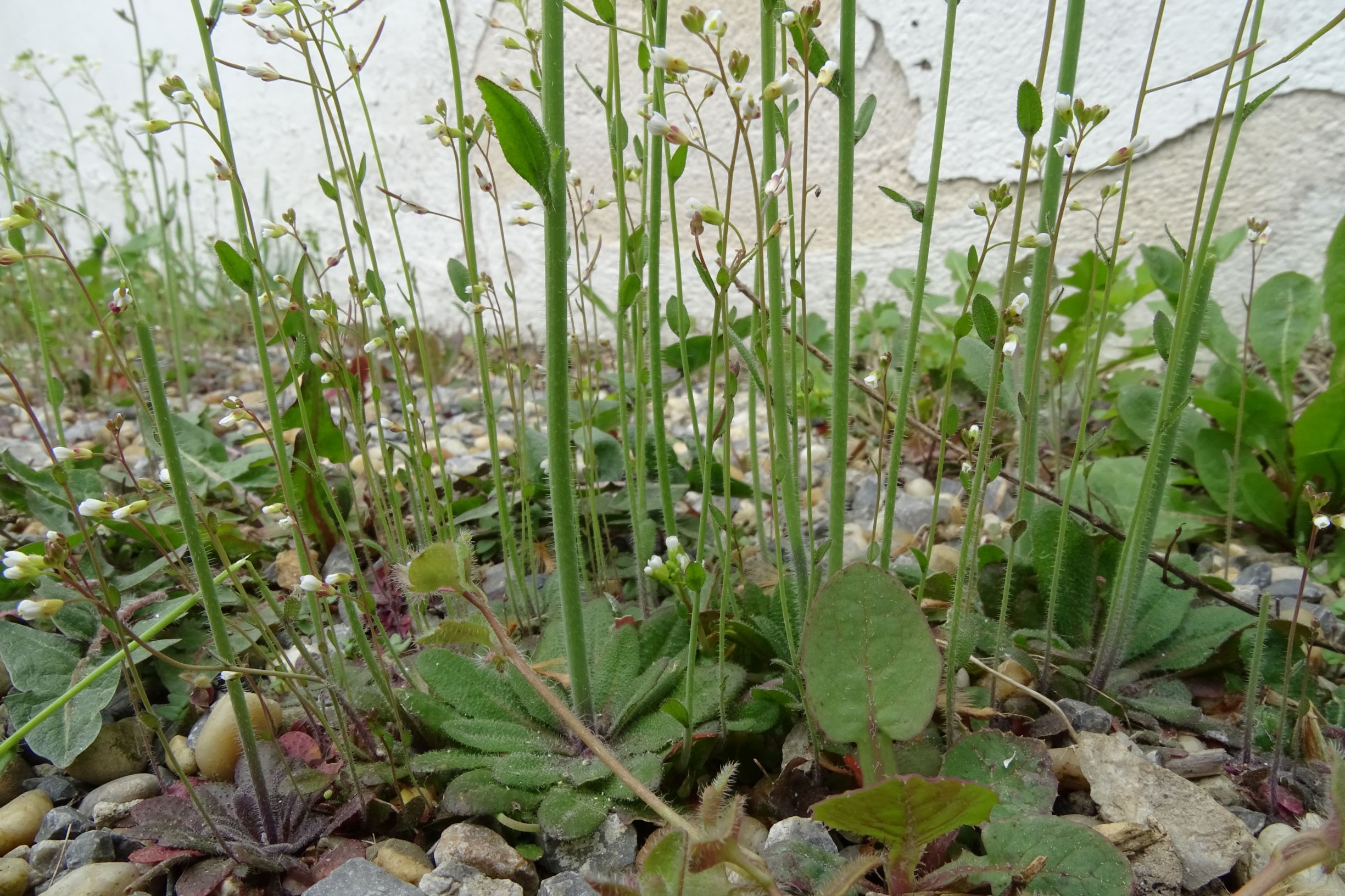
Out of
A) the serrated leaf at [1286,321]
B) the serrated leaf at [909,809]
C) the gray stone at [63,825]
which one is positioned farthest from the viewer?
the serrated leaf at [1286,321]

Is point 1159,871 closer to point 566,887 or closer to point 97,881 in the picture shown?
point 566,887

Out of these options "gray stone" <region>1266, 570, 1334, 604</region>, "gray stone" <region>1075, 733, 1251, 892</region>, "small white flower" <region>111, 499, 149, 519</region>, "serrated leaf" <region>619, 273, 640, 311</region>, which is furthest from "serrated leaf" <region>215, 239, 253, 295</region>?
"gray stone" <region>1266, 570, 1334, 604</region>

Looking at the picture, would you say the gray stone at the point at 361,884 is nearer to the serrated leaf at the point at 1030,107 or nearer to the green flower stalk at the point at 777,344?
the green flower stalk at the point at 777,344

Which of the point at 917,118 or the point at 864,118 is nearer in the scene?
the point at 864,118

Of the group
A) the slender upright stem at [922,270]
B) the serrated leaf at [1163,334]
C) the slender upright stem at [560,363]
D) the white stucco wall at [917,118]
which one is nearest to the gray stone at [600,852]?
the slender upright stem at [560,363]

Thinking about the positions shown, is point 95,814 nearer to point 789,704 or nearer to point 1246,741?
point 789,704

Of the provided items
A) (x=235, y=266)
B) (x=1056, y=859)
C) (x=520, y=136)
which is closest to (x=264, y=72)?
(x=235, y=266)
